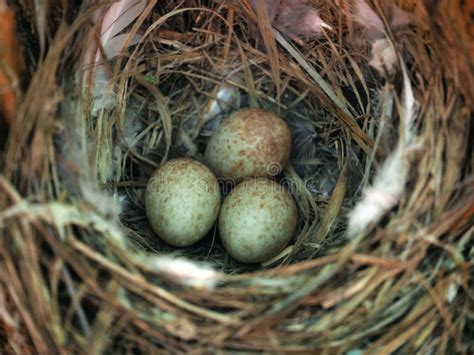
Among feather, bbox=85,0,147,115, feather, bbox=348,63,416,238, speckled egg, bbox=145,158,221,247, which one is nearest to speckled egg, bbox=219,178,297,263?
speckled egg, bbox=145,158,221,247

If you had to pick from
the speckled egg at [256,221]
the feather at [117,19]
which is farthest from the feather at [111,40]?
the speckled egg at [256,221]

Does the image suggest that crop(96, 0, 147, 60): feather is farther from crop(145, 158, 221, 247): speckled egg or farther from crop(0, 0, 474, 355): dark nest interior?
crop(145, 158, 221, 247): speckled egg

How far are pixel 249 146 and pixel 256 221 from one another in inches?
8.2

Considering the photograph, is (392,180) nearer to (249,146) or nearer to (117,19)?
(249,146)

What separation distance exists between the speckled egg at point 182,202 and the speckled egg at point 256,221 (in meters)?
0.05

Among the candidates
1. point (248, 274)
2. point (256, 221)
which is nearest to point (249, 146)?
point (256, 221)

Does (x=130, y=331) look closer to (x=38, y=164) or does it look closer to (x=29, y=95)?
(x=38, y=164)

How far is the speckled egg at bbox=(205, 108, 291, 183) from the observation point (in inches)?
57.2

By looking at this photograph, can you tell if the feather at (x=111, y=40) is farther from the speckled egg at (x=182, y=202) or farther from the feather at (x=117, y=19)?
the speckled egg at (x=182, y=202)

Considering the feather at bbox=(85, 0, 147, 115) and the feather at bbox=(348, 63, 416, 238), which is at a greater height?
the feather at bbox=(85, 0, 147, 115)

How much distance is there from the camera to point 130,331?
992 mm

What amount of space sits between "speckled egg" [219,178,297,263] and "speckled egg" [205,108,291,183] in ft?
0.22

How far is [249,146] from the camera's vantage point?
4.76 feet

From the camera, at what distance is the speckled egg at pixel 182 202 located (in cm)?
137
